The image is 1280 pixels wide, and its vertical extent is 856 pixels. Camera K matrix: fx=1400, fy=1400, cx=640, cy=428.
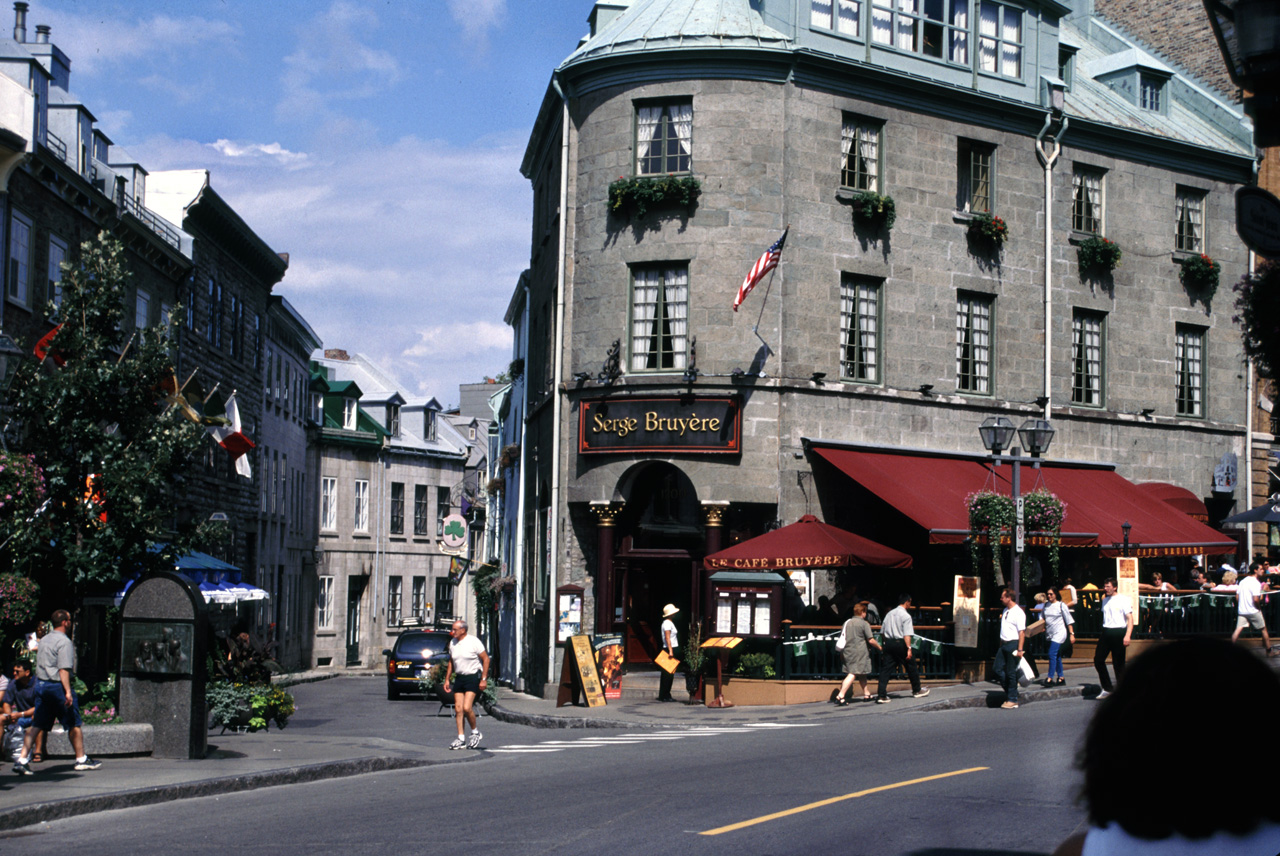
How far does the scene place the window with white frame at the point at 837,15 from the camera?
27328 mm

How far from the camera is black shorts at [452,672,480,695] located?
18672 millimetres

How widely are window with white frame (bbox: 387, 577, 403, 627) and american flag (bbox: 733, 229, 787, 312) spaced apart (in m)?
36.9

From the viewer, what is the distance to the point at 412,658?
32.9 m

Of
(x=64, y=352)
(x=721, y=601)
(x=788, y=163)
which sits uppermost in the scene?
(x=788, y=163)

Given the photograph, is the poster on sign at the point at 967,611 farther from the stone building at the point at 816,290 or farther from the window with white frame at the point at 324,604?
the window with white frame at the point at 324,604

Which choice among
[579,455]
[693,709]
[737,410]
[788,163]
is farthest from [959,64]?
Result: [693,709]

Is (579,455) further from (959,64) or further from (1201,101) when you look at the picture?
(1201,101)

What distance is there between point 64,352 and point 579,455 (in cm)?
1117

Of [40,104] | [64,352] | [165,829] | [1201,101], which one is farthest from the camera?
[1201,101]

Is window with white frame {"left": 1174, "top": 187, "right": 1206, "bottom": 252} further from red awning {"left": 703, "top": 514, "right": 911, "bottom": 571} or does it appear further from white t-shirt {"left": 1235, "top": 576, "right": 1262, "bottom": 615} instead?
red awning {"left": 703, "top": 514, "right": 911, "bottom": 571}

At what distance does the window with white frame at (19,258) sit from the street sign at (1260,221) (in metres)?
23.3

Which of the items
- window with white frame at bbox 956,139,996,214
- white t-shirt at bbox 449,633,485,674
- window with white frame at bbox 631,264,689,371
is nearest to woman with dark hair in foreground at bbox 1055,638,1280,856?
white t-shirt at bbox 449,633,485,674

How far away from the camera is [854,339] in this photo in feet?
90.1

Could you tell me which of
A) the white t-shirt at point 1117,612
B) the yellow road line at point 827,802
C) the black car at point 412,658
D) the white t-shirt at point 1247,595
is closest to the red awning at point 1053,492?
the white t-shirt at point 1247,595
